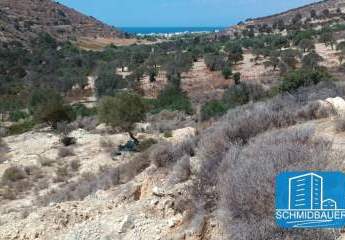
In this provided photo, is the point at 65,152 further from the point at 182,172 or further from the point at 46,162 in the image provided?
the point at 182,172

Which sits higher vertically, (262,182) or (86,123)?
(262,182)

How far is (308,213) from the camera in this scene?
12.8 ft

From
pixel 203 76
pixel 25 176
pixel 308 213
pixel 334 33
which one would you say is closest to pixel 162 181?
pixel 308 213

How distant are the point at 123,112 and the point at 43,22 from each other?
90416 mm

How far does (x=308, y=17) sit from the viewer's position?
347 feet

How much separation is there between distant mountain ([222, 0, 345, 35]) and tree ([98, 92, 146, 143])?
70.8m

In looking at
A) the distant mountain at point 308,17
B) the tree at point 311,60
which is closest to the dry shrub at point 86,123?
the tree at point 311,60

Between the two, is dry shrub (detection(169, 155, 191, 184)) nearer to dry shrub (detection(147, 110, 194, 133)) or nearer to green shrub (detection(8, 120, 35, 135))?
dry shrub (detection(147, 110, 194, 133))

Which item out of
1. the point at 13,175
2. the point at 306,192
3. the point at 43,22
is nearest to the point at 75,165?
the point at 13,175

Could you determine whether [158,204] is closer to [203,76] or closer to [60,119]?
[60,119]

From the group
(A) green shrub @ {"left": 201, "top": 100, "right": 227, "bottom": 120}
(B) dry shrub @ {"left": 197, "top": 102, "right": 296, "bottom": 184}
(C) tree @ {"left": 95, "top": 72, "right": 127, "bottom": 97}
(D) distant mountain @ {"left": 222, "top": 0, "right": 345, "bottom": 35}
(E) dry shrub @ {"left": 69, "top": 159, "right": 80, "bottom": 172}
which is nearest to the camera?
(B) dry shrub @ {"left": 197, "top": 102, "right": 296, "bottom": 184}

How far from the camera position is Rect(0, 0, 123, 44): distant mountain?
299 feet

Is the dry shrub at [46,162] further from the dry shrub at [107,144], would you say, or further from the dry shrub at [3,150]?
the dry shrub at [107,144]

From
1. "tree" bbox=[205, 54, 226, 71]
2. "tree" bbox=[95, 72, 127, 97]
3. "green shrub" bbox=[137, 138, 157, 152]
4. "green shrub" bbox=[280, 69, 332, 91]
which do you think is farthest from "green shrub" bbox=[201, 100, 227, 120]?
"tree" bbox=[205, 54, 226, 71]
